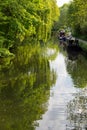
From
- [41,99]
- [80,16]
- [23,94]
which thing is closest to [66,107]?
[41,99]

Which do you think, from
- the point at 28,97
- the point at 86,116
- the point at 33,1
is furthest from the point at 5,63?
the point at 86,116

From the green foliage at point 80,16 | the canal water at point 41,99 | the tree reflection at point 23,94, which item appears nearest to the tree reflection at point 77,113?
the canal water at point 41,99

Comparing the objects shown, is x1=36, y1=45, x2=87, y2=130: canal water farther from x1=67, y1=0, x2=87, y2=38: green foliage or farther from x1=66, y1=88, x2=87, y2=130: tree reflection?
x1=67, y1=0, x2=87, y2=38: green foliage

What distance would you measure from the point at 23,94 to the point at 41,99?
56.1 inches

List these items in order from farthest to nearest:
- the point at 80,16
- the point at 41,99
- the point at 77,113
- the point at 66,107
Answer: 1. the point at 80,16
2. the point at 41,99
3. the point at 66,107
4. the point at 77,113

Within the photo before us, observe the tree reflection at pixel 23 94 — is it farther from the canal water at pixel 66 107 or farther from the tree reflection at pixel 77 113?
the tree reflection at pixel 77 113

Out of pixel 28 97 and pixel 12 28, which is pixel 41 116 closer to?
pixel 28 97

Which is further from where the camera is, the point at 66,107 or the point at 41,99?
the point at 41,99

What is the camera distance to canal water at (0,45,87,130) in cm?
1369

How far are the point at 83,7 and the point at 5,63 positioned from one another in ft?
42.9

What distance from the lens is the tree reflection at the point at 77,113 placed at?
517 inches

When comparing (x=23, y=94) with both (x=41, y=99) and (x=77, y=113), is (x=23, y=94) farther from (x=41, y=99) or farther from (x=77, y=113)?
(x=77, y=113)

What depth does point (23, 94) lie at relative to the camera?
18.9 metres

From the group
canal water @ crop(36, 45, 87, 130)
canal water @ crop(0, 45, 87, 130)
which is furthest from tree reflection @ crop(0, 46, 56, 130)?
canal water @ crop(36, 45, 87, 130)
